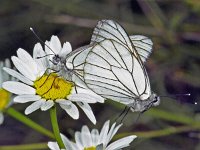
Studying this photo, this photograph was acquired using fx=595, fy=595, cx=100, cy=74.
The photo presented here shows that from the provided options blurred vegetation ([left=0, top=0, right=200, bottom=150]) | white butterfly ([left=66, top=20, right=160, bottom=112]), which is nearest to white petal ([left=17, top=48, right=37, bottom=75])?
white butterfly ([left=66, top=20, right=160, bottom=112])

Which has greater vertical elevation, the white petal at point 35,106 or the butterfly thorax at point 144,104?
the white petal at point 35,106

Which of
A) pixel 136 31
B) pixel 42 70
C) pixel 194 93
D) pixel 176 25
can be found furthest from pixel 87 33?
pixel 42 70

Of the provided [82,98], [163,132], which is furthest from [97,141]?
[163,132]

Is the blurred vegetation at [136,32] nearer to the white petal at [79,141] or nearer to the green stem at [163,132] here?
the green stem at [163,132]

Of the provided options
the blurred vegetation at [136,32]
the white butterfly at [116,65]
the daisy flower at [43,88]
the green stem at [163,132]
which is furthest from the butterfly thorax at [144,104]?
the blurred vegetation at [136,32]

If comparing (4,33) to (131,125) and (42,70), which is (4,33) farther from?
(42,70)

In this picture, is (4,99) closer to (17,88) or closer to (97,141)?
(17,88)

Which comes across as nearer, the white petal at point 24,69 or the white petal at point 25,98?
the white petal at point 25,98
